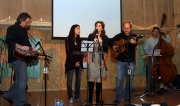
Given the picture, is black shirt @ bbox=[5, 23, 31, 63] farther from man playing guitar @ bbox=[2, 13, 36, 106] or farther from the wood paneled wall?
the wood paneled wall

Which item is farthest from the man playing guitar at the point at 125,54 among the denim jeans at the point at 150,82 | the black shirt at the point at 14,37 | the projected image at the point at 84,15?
the projected image at the point at 84,15

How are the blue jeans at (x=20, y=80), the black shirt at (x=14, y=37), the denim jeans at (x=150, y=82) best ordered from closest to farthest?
the black shirt at (x=14, y=37)
the blue jeans at (x=20, y=80)
the denim jeans at (x=150, y=82)

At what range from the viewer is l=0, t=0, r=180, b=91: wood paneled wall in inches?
281

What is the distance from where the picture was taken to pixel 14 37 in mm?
4668

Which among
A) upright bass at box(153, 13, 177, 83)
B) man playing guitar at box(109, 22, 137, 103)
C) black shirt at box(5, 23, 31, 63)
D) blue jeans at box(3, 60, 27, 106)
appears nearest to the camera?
black shirt at box(5, 23, 31, 63)

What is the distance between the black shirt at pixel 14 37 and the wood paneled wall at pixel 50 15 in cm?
251

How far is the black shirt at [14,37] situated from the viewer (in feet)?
15.0

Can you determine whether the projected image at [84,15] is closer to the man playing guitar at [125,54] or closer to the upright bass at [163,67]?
the upright bass at [163,67]

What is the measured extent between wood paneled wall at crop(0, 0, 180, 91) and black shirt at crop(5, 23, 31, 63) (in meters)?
2.51

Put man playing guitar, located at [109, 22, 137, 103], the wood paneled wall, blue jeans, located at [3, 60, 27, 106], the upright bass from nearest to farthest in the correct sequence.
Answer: blue jeans, located at [3, 60, 27, 106] < man playing guitar, located at [109, 22, 137, 103] < the upright bass < the wood paneled wall

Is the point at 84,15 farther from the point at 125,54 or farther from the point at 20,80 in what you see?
the point at 20,80

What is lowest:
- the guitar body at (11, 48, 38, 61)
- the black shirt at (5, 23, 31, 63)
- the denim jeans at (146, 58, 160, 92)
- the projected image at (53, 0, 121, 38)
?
the denim jeans at (146, 58, 160, 92)

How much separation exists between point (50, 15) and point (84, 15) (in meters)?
0.97

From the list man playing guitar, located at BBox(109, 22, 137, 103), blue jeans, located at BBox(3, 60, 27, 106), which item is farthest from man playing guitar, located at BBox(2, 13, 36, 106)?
man playing guitar, located at BBox(109, 22, 137, 103)
